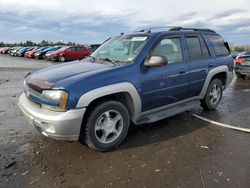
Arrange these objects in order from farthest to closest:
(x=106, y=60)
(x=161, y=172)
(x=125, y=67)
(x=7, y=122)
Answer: (x=7, y=122), (x=106, y=60), (x=125, y=67), (x=161, y=172)

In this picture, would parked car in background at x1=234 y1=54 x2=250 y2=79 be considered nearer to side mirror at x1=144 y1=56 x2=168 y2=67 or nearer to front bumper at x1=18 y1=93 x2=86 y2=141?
side mirror at x1=144 y1=56 x2=168 y2=67

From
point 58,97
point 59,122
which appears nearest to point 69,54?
point 58,97

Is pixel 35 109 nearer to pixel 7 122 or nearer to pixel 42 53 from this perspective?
pixel 7 122

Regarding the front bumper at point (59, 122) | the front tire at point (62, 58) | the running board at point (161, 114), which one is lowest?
the front tire at point (62, 58)

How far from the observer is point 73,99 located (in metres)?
3.63

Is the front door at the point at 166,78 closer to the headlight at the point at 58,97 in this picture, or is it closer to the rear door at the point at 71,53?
the headlight at the point at 58,97

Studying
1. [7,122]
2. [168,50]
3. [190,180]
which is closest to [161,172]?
[190,180]

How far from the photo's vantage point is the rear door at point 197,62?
211 inches

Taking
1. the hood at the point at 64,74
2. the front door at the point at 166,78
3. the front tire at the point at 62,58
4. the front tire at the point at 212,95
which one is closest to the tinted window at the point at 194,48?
the front door at the point at 166,78

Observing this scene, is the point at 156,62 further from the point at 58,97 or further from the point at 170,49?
the point at 58,97

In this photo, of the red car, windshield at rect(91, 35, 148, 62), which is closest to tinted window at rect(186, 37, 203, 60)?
windshield at rect(91, 35, 148, 62)

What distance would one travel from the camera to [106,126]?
415 centimetres

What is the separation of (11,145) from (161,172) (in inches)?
98.6

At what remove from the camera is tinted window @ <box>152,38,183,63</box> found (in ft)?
15.9
